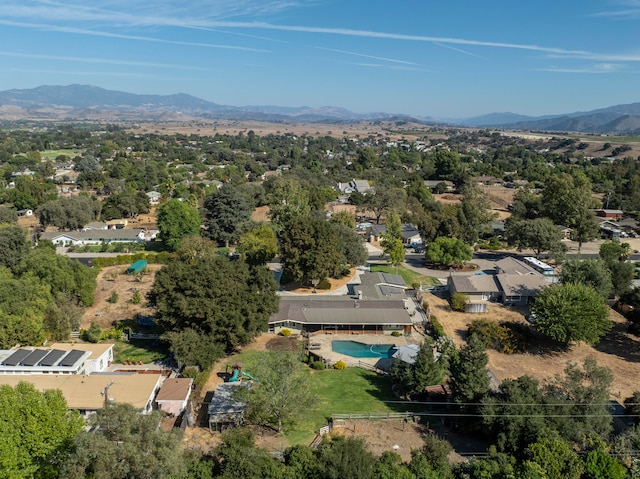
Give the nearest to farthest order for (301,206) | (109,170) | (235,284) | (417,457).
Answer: (417,457), (235,284), (301,206), (109,170)

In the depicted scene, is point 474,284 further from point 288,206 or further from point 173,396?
point 173,396

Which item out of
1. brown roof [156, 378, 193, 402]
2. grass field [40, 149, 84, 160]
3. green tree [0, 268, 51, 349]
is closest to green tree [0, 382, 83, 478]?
brown roof [156, 378, 193, 402]

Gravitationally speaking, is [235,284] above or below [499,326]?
above

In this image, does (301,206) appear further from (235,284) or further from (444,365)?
(444,365)

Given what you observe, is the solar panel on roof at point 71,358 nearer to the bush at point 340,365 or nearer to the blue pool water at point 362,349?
the bush at point 340,365

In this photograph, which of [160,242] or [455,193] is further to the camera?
[455,193]

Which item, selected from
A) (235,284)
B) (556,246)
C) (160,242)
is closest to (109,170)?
(160,242)
